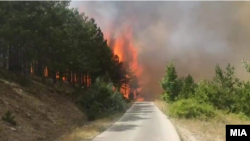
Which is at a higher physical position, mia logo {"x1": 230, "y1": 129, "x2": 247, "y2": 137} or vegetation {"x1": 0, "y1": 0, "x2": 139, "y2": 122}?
vegetation {"x1": 0, "y1": 0, "x2": 139, "y2": 122}

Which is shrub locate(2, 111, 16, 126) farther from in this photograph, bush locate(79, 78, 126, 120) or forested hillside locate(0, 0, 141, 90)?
bush locate(79, 78, 126, 120)

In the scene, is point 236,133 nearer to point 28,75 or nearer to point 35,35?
point 35,35

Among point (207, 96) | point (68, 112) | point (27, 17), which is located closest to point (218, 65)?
point (207, 96)

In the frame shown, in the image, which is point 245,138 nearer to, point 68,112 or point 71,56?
point 68,112

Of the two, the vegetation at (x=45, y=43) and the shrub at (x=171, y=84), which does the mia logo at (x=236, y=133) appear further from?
the shrub at (x=171, y=84)

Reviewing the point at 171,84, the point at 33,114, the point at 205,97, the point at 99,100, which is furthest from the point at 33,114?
the point at 171,84

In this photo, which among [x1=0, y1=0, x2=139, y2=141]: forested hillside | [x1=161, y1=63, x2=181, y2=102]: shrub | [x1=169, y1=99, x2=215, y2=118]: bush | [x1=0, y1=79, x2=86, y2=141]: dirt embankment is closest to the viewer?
[x1=0, y1=79, x2=86, y2=141]: dirt embankment

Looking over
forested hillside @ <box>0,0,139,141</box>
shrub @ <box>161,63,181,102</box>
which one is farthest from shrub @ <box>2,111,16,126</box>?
shrub @ <box>161,63,181,102</box>

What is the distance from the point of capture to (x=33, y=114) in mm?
26594

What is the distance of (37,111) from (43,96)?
6.55m

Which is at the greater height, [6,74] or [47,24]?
[47,24]

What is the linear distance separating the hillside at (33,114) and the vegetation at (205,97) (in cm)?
1201

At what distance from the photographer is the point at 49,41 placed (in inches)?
1312

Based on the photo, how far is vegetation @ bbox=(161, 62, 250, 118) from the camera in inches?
1442
